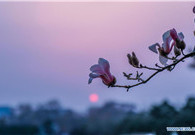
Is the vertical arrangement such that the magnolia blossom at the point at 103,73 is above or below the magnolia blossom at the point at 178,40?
below

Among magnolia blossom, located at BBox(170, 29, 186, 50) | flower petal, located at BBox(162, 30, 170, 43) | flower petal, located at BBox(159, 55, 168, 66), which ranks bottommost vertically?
flower petal, located at BBox(159, 55, 168, 66)

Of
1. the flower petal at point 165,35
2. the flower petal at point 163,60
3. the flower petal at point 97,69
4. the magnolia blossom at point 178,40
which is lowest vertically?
the flower petal at point 163,60

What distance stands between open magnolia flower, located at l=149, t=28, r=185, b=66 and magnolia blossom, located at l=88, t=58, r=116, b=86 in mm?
121

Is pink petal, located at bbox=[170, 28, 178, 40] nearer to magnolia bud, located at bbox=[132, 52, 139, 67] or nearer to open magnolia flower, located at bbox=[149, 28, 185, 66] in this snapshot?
open magnolia flower, located at bbox=[149, 28, 185, 66]

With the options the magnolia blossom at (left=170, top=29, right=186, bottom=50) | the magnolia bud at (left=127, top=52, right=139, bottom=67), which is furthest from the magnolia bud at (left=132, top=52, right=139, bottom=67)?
the magnolia blossom at (left=170, top=29, right=186, bottom=50)

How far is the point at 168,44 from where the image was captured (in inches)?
33.2

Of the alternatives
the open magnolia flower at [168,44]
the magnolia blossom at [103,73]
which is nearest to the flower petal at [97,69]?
the magnolia blossom at [103,73]

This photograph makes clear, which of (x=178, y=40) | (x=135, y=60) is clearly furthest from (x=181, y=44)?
(x=135, y=60)

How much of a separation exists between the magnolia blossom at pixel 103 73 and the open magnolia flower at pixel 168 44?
12cm

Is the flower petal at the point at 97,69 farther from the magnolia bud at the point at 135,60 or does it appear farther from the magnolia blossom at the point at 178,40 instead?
the magnolia blossom at the point at 178,40

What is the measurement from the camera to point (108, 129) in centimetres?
785

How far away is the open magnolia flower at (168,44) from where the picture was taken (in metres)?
0.82

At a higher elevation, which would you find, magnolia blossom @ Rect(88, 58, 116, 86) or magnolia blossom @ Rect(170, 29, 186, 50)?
magnolia blossom @ Rect(170, 29, 186, 50)

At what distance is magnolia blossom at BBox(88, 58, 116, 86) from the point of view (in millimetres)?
851
